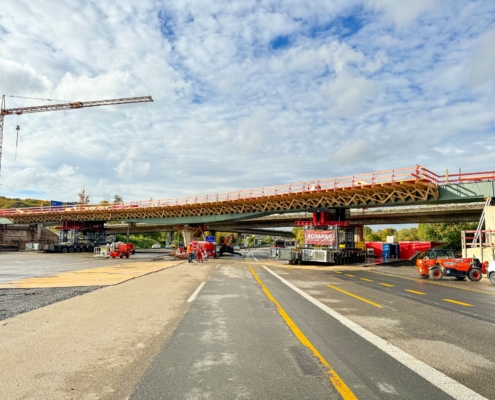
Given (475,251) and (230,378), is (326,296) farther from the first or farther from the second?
(475,251)

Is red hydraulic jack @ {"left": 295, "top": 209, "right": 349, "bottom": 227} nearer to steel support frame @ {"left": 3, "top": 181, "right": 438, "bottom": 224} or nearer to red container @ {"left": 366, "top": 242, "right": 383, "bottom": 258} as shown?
steel support frame @ {"left": 3, "top": 181, "right": 438, "bottom": 224}

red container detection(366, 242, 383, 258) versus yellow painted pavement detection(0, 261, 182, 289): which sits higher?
red container detection(366, 242, 383, 258)

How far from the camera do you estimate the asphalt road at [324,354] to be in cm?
433

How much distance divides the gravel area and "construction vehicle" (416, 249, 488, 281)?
18.2m

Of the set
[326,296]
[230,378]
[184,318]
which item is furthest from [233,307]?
[230,378]

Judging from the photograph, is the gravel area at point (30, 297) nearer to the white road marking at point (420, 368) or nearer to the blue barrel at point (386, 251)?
the white road marking at point (420, 368)

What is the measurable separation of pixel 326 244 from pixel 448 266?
16.8 metres

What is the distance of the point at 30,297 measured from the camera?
38.4ft

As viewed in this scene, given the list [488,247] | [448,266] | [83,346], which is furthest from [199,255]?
[83,346]

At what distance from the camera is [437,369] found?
506cm

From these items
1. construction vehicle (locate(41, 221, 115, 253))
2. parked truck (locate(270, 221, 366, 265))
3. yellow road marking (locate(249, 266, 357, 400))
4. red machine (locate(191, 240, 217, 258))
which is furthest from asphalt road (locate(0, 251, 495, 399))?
construction vehicle (locate(41, 221, 115, 253))

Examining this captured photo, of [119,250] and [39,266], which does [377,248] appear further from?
[39,266]

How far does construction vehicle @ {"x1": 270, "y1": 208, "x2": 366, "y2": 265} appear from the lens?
33.7 meters

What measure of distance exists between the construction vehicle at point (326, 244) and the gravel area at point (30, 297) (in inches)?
907
